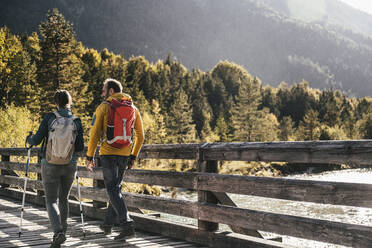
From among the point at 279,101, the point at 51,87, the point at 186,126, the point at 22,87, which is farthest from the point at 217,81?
the point at 51,87

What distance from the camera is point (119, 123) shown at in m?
5.39

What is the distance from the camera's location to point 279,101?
334 ft

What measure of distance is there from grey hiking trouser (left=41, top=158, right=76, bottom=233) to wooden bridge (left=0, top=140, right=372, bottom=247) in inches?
27.8

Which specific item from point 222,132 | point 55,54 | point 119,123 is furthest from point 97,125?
point 222,132

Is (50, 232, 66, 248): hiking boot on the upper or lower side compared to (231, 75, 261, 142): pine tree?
lower

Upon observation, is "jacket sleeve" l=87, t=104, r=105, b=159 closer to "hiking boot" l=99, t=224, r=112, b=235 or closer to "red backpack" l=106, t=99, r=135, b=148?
"red backpack" l=106, t=99, r=135, b=148

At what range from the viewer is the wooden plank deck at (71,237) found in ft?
17.8

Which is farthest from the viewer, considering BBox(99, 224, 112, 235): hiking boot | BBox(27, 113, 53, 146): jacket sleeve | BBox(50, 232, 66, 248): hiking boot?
BBox(99, 224, 112, 235): hiking boot

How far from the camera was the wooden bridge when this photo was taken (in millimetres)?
3852

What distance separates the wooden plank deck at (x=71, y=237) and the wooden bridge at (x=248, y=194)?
0.38ft

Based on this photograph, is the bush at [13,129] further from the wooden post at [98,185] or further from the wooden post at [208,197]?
the wooden post at [208,197]

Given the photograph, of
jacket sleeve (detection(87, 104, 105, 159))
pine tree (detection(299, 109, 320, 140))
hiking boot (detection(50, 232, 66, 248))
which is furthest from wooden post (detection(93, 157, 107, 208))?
pine tree (detection(299, 109, 320, 140))

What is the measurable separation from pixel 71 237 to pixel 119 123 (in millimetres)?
1985

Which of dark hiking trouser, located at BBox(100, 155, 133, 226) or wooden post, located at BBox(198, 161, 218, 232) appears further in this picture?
dark hiking trouser, located at BBox(100, 155, 133, 226)
